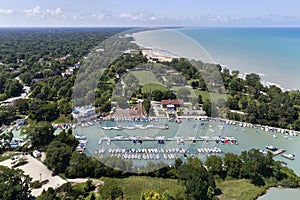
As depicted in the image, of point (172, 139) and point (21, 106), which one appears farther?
point (21, 106)

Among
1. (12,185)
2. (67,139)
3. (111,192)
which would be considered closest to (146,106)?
(67,139)

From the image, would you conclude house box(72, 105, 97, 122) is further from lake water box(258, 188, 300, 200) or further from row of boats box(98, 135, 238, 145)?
lake water box(258, 188, 300, 200)

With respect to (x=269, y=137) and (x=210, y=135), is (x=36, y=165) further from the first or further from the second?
(x=269, y=137)

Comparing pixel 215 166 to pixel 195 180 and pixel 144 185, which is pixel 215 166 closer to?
pixel 195 180

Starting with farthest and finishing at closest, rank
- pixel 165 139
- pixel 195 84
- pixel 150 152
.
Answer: pixel 195 84 → pixel 165 139 → pixel 150 152

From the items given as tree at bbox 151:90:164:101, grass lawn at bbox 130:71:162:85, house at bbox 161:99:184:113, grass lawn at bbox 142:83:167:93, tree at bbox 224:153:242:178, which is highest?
grass lawn at bbox 130:71:162:85

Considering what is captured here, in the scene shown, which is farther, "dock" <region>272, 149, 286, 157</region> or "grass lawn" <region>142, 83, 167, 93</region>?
"grass lawn" <region>142, 83, 167, 93</region>

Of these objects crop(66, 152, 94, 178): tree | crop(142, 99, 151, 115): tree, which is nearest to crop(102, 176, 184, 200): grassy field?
crop(66, 152, 94, 178): tree
